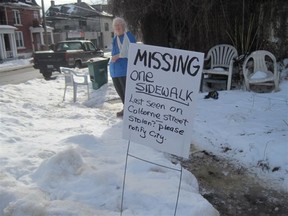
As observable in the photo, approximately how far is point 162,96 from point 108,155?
5.27ft

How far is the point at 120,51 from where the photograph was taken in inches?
237

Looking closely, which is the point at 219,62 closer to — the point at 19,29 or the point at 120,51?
the point at 120,51

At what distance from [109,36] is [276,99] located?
182ft

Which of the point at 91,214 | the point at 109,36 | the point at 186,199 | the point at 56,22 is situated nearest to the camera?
the point at 91,214

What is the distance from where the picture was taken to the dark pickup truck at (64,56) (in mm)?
14656

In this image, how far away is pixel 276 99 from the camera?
6.79 meters

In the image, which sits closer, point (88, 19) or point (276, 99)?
point (276, 99)

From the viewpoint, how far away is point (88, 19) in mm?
57375

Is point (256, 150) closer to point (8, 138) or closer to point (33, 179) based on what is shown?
point (33, 179)

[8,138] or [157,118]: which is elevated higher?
[157,118]

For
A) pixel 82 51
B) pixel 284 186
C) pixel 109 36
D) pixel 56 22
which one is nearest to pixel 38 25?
pixel 56 22

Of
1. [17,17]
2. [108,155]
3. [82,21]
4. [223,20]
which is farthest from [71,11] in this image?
[108,155]

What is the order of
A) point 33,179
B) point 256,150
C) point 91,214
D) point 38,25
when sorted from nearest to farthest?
point 91,214, point 33,179, point 256,150, point 38,25

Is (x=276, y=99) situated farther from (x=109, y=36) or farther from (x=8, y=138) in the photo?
(x=109, y=36)
